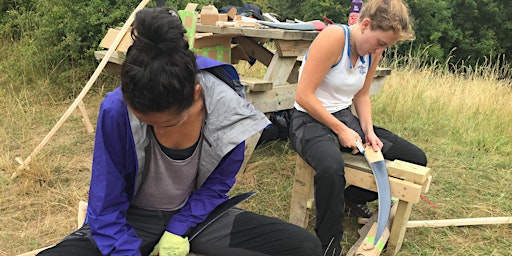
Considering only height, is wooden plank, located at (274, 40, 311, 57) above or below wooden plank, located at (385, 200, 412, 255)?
above

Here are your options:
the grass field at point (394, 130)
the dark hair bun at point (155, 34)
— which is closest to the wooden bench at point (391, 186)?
the grass field at point (394, 130)

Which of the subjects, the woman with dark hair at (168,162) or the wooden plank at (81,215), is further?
the wooden plank at (81,215)

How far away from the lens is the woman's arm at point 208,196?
1.72m

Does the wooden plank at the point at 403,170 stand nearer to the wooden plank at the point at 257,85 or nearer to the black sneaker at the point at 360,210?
the black sneaker at the point at 360,210

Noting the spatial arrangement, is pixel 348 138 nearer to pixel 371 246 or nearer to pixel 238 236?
pixel 371 246

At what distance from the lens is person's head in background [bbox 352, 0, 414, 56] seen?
221 cm

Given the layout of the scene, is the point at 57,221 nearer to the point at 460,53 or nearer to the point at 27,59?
the point at 27,59

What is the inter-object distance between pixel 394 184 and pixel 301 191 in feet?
1.83

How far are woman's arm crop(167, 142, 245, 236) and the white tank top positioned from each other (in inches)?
33.1

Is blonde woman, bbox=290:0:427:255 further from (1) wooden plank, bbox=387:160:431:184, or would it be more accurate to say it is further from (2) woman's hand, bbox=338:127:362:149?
(1) wooden plank, bbox=387:160:431:184

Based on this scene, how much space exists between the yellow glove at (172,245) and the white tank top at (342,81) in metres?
1.16

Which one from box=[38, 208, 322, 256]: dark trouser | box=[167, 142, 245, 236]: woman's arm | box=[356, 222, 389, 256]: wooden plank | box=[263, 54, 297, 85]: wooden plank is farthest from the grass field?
box=[167, 142, 245, 236]: woman's arm

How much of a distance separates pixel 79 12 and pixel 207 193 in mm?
3977

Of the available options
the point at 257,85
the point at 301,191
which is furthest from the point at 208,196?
the point at 257,85
